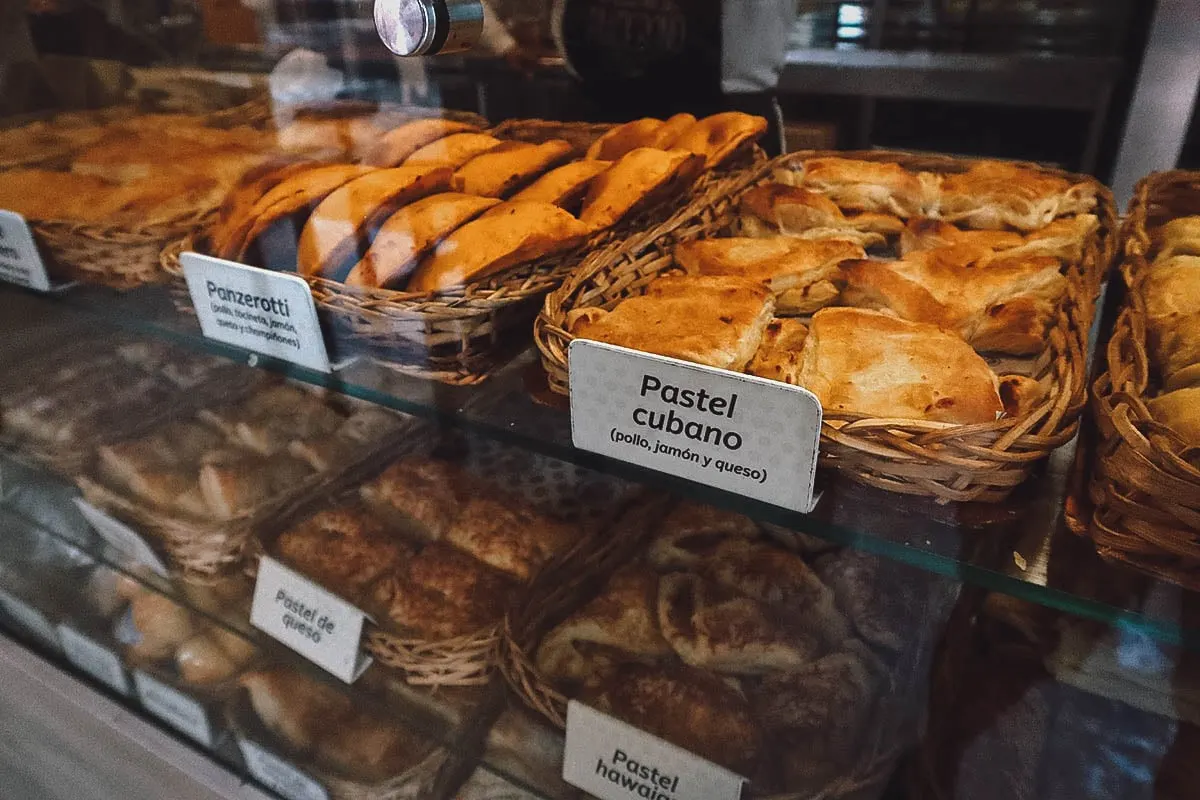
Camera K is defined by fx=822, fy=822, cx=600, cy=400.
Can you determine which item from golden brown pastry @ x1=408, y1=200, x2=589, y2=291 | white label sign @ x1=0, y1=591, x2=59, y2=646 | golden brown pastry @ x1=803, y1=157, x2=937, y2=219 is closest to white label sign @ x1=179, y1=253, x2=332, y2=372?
golden brown pastry @ x1=408, y1=200, x2=589, y2=291

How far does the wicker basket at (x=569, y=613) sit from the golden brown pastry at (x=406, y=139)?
2.06 ft

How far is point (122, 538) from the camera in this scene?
1531 millimetres

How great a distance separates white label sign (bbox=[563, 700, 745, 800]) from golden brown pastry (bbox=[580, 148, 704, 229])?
610 mm

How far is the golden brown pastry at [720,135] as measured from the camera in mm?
1261

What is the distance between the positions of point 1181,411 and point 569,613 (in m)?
0.77

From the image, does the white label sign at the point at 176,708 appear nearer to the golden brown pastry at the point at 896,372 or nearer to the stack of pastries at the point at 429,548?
the stack of pastries at the point at 429,548

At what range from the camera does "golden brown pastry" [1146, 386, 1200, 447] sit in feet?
2.02

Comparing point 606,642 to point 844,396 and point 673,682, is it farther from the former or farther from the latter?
point 844,396

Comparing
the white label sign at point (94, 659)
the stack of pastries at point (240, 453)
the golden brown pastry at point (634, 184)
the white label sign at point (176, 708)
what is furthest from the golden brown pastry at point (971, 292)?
the white label sign at point (94, 659)

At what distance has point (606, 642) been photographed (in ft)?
3.65

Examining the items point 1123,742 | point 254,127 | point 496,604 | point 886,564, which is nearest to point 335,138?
point 254,127

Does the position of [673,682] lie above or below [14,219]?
below

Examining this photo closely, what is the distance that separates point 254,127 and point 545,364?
3.17 feet

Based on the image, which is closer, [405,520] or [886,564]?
[886,564]
